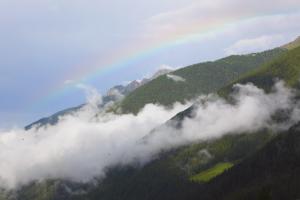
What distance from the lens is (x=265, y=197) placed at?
18575 centimetres
